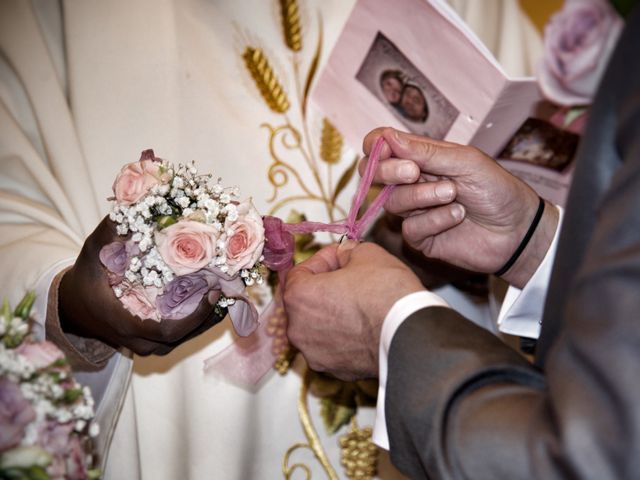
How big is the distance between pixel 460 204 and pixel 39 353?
2.73 ft

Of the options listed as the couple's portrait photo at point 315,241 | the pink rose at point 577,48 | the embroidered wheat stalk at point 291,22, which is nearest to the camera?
the couple's portrait photo at point 315,241

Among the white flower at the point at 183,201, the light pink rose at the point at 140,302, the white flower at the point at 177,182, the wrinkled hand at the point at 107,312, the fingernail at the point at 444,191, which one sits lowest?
the wrinkled hand at the point at 107,312

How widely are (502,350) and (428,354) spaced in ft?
0.33

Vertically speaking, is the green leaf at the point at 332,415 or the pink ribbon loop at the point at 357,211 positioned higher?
the pink ribbon loop at the point at 357,211

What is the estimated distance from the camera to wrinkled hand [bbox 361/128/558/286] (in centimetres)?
130

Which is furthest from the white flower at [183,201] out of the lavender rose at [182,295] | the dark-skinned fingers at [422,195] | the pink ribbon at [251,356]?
the dark-skinned fingers at [422,195]

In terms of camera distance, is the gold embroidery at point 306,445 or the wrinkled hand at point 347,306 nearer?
the wrinkled hand at point 347,306

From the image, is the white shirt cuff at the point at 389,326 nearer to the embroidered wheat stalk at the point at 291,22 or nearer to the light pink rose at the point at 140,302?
the light pink rose at the point at 140,302

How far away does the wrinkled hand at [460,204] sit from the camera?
1.30 meters

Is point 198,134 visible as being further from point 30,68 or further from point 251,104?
point 30,68

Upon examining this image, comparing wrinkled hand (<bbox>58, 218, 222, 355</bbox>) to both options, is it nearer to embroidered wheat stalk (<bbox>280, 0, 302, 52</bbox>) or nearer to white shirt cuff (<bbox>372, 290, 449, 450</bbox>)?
white shirt cuff (<bbox>372, 290, 449, 450</bbox>)

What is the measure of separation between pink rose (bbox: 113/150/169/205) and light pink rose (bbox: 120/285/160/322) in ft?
0.48

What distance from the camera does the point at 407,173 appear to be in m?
1.28

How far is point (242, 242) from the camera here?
1.07 metres
